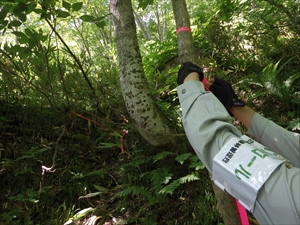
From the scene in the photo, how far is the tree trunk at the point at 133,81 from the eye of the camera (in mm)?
2945

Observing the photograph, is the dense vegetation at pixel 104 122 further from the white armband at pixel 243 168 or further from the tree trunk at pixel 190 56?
the white armband at pixel 243 168

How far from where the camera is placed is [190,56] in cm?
195

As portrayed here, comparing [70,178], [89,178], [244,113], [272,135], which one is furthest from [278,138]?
[70,178]

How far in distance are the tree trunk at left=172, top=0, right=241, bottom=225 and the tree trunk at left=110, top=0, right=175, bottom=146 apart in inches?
39.0

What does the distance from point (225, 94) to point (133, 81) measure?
1.66 metres

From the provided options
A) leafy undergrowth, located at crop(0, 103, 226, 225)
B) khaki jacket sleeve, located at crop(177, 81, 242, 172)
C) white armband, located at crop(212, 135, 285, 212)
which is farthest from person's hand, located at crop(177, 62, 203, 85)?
leafy undergrowth, located at crop(0, 103, 226, 225)

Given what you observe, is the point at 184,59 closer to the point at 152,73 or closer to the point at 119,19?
the point at 119,19

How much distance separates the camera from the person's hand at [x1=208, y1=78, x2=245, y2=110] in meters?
1.44

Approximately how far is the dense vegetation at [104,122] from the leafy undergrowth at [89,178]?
0.04 feet

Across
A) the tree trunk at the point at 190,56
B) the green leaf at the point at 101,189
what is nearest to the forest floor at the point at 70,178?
the green leaf at the point at 101,189

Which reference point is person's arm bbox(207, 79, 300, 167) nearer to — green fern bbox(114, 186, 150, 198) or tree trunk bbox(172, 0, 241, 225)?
tree trunk bbox(172, 0, 241, 225)

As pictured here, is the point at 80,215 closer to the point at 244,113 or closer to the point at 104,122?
the point at 104,122

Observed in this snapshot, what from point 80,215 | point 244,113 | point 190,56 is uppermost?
point 190,56

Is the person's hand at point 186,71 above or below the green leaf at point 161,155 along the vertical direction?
above
